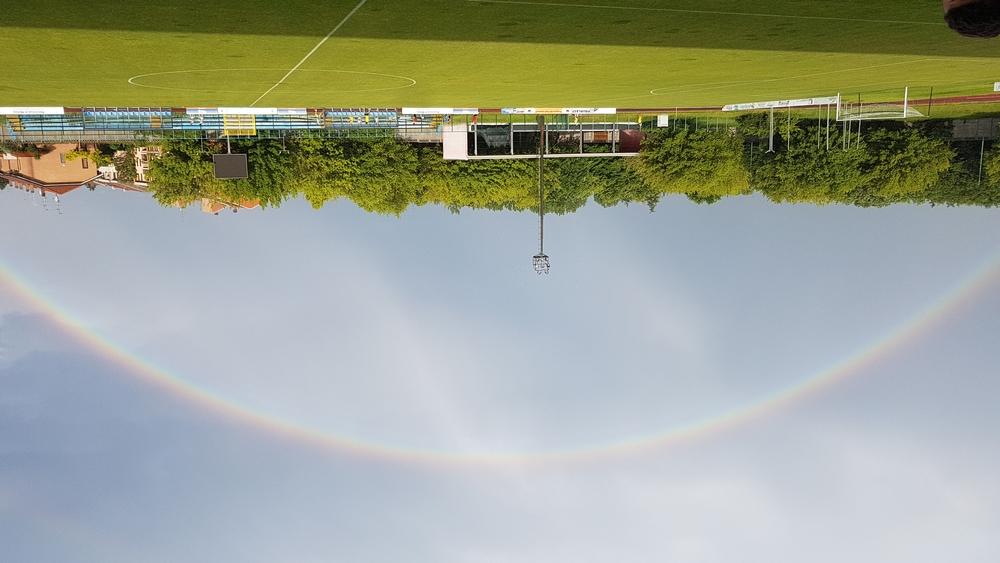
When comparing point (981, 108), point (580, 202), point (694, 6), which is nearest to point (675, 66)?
point (694, 6)

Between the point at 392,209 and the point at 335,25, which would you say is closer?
the point at 335,25

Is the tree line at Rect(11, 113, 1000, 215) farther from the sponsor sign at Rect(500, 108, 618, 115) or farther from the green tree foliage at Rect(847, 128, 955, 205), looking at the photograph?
the sponsor sign at Rect(500, 108, 618, 115)

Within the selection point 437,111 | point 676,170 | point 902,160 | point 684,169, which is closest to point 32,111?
point 437,111

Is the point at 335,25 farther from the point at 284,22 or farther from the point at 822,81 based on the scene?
the point at 822,81

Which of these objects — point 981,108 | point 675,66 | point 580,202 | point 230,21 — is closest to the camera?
point 230,21

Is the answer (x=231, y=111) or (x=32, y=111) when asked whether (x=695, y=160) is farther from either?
(x=32, y=111)

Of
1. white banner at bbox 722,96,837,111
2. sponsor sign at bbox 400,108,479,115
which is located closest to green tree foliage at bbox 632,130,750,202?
white banner at bbox 722,96,837,111
